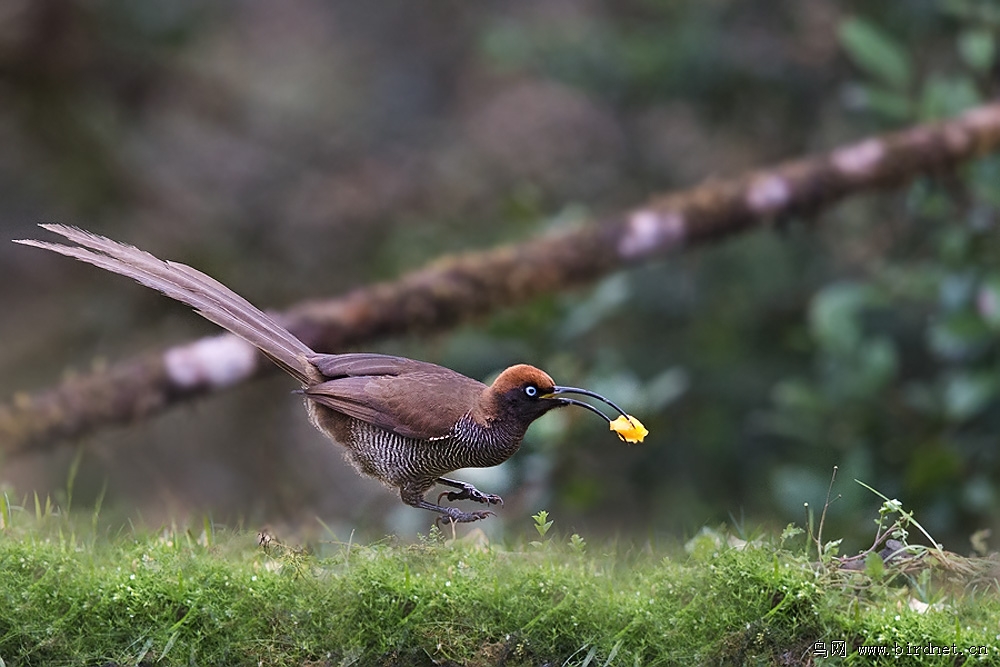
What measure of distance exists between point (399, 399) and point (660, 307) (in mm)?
5316

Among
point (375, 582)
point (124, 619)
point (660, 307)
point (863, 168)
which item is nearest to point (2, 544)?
point (124, 619)

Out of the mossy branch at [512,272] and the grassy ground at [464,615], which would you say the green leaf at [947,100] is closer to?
the mossy branch at [512,272]

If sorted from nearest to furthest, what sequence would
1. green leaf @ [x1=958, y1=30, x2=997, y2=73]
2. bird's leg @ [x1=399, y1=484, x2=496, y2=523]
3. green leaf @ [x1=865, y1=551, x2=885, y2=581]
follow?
green leaf @ [x1=865, y1=551, x2=885, y2=581], bird's leg @ [x1=399, y1=484, x2=496, y2=523], green leaf @ [x1=958, y1=30, x2=997, y2=73]

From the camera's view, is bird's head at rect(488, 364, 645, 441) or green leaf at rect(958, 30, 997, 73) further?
green leaf at rect(958, 30, 997, 73)

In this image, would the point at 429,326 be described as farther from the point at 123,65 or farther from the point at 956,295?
the point at 123,65

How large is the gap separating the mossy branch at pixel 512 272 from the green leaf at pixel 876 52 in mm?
402

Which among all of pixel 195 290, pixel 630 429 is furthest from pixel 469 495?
pixel 195 290

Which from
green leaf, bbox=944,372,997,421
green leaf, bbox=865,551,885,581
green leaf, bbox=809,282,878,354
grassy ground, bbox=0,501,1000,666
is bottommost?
grassy ground, bbox=0,501,1000,666

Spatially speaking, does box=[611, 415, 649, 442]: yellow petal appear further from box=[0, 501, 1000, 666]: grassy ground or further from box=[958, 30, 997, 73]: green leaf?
box=[958, 30, 997, 73]: green leaf

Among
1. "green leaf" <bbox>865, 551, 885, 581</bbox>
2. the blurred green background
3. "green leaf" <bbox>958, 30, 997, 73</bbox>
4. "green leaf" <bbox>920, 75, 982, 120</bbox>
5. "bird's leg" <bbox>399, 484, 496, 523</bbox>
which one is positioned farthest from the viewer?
"green leaf" <bbox>920, 75, 982, 120</bbox>

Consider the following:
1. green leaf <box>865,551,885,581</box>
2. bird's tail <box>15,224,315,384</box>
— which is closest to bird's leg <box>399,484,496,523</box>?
bird's tail <box>15,224,315,384</box>

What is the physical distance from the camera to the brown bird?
11.6 ft

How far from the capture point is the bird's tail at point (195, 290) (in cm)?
355

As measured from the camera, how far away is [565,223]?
279 inches
